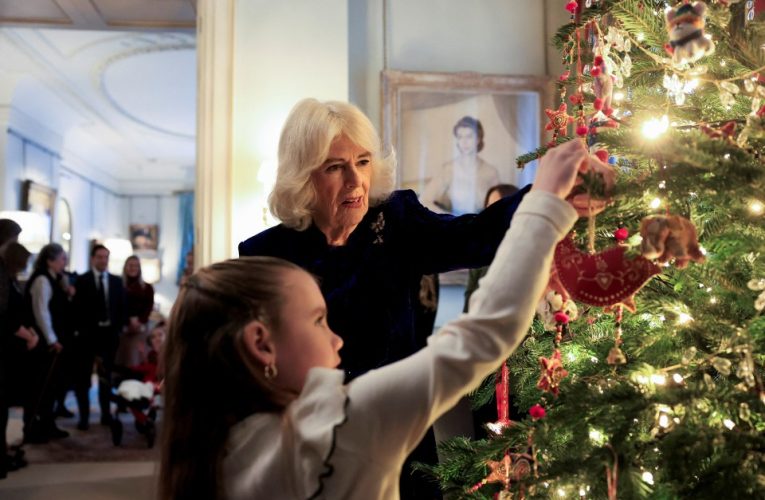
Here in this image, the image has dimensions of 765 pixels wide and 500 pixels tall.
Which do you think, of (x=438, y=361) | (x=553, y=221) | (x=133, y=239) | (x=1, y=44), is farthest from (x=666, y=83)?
(x=133, y=239)

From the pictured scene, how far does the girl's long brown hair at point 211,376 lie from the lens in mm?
957

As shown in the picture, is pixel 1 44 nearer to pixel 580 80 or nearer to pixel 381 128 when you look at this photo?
pixel 381 128

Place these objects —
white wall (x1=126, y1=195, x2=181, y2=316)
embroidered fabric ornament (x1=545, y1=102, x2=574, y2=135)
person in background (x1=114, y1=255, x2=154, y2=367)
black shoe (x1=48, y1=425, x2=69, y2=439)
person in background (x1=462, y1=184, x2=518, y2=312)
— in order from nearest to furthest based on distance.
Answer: embroidered fabric ornament (x1=545, y1=102, x2=574, y2=135)
person in background (x1=462, y1=184, x2=518, y2=312)
black shoe (x1=48, y1=425, x2=69, y2=439)
person in background (x1=114, y1=255, x2=154, y2=367)
white wall (x1=126, y1=195, x2=181, y2=316)

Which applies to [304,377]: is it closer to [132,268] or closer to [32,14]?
[32,14]

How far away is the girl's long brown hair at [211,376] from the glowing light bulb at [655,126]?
53 centimetres

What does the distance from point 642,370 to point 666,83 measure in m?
0.43

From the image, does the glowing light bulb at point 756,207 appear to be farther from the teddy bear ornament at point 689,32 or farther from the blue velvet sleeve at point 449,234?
the blue velvet sleeve at point 449,234

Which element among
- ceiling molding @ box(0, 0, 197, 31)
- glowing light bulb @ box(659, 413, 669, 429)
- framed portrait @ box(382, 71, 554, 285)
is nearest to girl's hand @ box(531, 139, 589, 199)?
glowing light bulb @ box(659, 413, 669, 429)

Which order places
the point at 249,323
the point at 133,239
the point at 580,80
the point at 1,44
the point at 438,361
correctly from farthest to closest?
the point at 133,239
the point at 1,44
the point at 580,80
the point at 249,323
the point at 438,361

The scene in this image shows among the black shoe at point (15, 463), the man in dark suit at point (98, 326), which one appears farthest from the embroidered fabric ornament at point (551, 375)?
the man in dark suit at point (98, 326)

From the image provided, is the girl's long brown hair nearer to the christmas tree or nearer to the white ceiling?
the christmas tree

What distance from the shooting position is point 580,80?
4.45 ft

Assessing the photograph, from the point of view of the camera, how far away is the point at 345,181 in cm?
166

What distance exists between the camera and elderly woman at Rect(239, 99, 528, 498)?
5.33 feet
